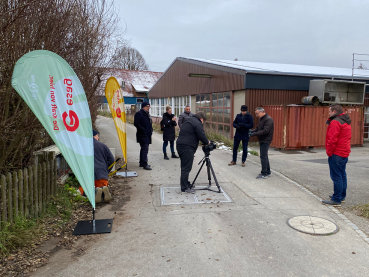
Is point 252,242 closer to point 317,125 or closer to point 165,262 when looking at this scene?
point 165,262

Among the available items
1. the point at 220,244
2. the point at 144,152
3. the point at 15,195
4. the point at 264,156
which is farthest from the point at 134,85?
the point at 220,244

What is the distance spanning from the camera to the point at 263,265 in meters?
3.42

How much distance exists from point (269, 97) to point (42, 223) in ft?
38.8

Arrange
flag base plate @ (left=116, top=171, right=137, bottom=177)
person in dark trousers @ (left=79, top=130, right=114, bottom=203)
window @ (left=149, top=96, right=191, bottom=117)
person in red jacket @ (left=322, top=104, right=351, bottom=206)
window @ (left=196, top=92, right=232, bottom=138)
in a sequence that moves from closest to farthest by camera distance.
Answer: person in red jacket @ (left=322, top=104, right=351, bottom=206)
person in dark trousers @ (left=79, top=130, right=114, bottom=203)
flag base plate @ (left=116, top=171, right=137, bottom=177)
window @ (left=196, top=92, right=232, bottom=138)
window @ (left=149, top=96, right=191, bottom=117)

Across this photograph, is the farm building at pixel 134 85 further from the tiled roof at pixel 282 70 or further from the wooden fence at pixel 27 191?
the wooden fence at pixel 27 191

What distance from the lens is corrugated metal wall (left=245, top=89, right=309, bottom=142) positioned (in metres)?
13.6

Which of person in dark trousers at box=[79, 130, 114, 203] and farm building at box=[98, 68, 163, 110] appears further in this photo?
farm building at box=[98, 68, 163, 110]

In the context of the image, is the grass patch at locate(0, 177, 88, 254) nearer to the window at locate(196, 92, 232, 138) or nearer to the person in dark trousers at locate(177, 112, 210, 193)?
the person in dark trousers at locate(177, 112, 210, 193)

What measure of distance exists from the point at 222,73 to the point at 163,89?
1343 cm

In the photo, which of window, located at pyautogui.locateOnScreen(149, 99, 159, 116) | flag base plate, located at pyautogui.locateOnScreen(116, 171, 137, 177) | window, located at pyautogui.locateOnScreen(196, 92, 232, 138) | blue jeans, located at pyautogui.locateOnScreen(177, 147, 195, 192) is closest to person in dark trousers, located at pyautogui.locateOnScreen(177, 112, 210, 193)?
blue jeans, located at pyautogui.locateOnScreen(177, 147, 195, 192)

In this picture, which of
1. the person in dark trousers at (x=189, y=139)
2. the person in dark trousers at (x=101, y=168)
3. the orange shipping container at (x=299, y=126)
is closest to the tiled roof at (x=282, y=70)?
the orange shipping container at (x=299, y=126)

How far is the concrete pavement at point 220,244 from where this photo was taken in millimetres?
3336

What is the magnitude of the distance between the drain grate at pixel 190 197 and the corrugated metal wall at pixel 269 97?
8.23 m

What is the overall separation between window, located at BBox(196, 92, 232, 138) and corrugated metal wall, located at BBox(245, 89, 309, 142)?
6.27 feet
